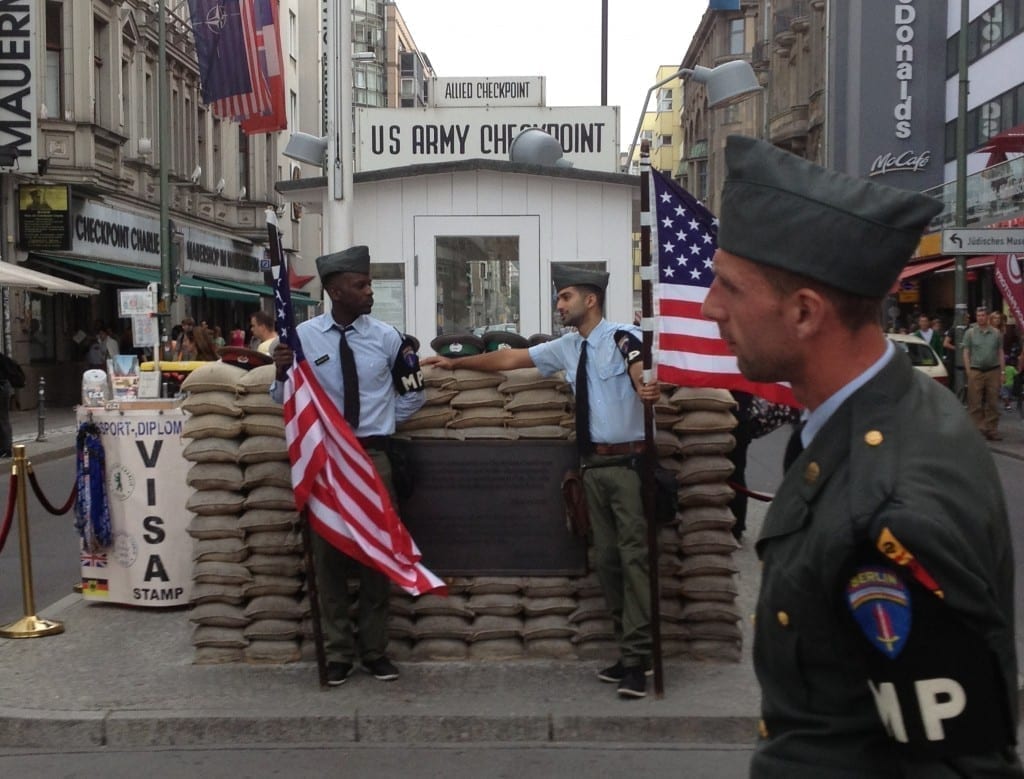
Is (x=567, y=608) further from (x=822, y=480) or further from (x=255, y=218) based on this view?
(x=255, y=218)

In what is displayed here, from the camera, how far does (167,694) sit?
20.5ft

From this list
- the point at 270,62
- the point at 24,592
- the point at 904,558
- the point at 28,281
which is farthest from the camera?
the point at 28,281

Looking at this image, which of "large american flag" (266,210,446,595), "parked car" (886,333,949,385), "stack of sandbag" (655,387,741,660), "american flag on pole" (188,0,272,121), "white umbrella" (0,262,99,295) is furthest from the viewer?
"parked car" (886,333,949,385)

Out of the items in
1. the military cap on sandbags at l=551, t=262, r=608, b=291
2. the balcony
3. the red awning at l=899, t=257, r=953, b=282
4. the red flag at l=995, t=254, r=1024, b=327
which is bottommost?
the military cap on sandbags at l=551, t=262, r=608, b=291

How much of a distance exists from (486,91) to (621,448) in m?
8.26

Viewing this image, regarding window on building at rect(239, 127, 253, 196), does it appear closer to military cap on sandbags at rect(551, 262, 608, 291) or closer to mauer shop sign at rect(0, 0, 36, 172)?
mauer shop sign at rect(0, 0, 36, 172)

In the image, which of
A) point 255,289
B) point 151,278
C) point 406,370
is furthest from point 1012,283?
point 255,289

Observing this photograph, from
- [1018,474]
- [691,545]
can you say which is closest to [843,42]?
[1018,474]

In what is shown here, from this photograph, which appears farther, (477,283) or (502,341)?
(477,283)

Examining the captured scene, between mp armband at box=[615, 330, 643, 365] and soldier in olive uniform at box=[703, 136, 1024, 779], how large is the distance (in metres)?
4.15

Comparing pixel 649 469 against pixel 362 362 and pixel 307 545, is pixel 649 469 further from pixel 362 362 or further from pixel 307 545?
pixel 307 545

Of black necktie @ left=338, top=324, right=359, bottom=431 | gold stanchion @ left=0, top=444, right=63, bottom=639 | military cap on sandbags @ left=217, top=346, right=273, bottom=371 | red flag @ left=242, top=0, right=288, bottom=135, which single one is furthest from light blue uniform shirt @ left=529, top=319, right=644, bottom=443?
red flag @ left=242, top=0, right=288, bottom=135

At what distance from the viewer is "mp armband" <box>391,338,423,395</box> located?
253 inches

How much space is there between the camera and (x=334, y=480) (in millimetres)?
6211
